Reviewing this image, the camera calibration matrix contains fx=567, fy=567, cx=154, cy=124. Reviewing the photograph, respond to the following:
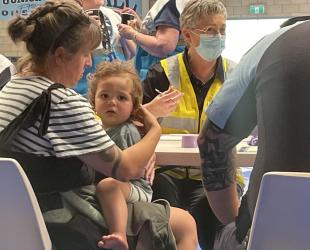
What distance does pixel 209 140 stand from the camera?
1.40m

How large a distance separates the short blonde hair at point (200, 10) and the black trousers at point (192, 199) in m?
0.69

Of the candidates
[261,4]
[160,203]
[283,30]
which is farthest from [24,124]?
[261,4]

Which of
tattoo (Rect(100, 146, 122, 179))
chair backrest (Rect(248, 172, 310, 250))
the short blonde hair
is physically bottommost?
tattoo (Rect(100, 146, 122, 179))

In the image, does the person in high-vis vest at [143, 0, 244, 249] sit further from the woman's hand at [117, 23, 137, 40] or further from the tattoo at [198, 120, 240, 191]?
the tattoo at [198, 120, 240, 191]

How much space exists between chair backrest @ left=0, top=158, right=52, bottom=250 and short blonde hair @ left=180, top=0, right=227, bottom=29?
1467 millimetres

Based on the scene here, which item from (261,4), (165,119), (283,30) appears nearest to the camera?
(283,30)

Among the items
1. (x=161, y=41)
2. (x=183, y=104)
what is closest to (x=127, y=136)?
(x=183, y=104)

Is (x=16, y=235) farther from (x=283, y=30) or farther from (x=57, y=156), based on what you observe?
(x=283, y=30)

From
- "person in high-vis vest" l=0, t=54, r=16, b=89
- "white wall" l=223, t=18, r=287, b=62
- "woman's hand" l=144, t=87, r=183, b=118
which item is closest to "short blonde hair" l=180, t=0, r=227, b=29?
"woman's hand" l=144, t=87, r=183, b=118

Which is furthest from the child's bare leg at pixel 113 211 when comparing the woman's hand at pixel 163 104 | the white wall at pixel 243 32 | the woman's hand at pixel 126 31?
the white wall at pixel 243 32

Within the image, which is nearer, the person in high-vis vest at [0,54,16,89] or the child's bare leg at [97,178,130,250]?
the child's bare leg at [97,178,130,250]

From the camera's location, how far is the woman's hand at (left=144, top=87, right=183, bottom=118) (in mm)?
2162


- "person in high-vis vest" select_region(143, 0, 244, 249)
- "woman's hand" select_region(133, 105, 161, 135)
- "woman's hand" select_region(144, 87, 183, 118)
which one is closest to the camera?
"woman's hand" select_region(133, 105, 161, 135)

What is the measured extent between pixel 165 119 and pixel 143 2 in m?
4.58
